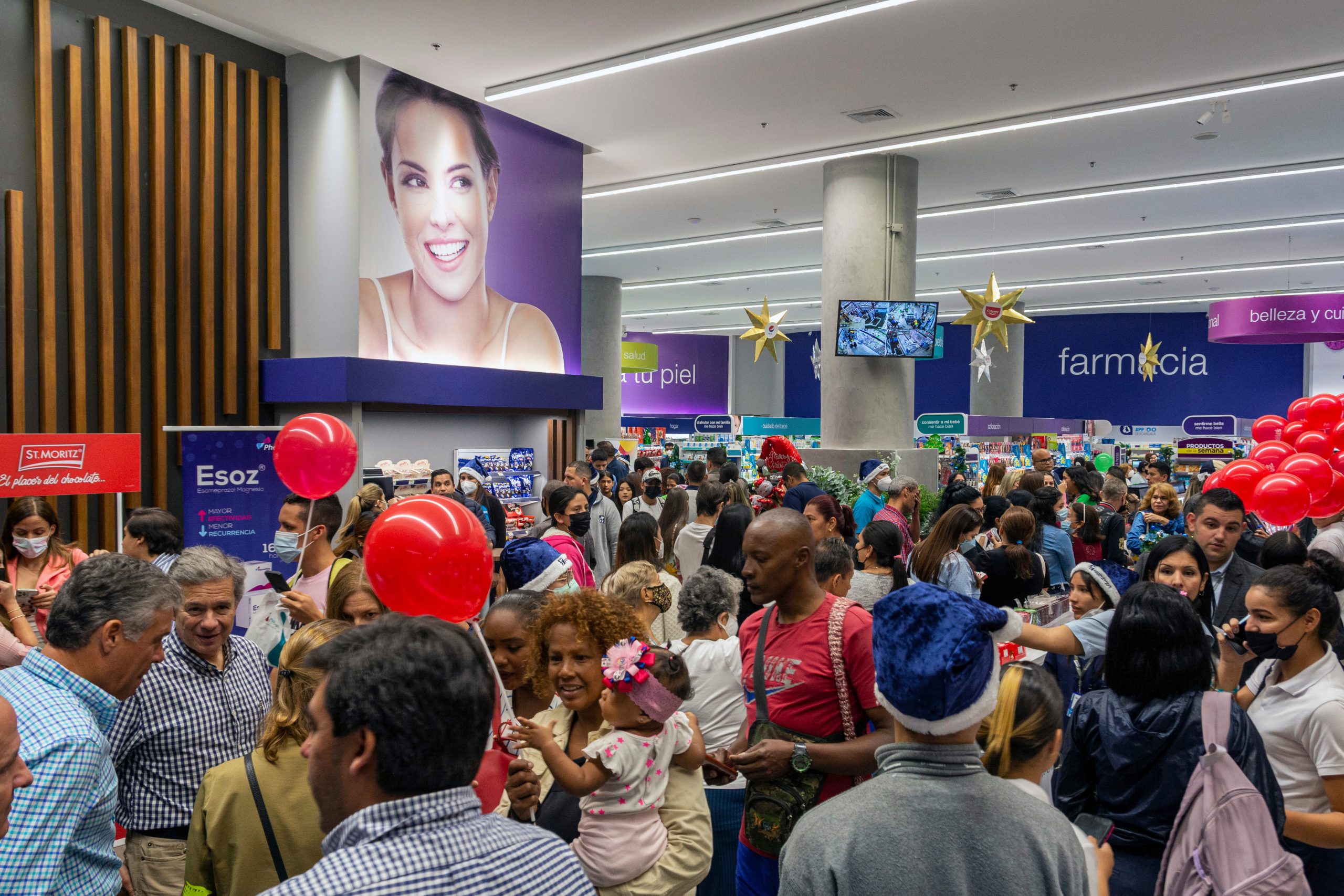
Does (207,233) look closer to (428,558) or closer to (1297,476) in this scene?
(428,558)

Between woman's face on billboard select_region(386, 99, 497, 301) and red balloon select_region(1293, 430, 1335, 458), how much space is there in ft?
22.8

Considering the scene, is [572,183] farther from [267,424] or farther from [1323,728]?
[1323,728]

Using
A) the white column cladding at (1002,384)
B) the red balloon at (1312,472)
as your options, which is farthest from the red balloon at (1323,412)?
the white column cladding at (1002,384)

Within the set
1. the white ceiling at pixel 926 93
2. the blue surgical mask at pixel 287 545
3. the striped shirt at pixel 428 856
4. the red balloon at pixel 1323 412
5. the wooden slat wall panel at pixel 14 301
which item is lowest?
the blue surgical mask at pixel 287 545

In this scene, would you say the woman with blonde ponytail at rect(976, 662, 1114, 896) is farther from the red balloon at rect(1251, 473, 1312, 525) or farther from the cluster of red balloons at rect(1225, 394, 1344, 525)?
the red balloon at rect(1251, 473, 1312, 525)

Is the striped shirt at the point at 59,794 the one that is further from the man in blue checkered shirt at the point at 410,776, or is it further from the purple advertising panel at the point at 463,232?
the purple advertising panel at the point at 463,232

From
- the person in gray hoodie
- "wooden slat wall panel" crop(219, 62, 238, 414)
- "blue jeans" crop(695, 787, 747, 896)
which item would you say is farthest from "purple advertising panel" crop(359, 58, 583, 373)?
the person in gray hoodie

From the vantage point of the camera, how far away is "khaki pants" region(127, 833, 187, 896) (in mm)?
2391

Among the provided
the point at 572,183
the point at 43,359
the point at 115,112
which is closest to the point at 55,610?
the point at 43,359

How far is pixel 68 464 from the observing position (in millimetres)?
5035

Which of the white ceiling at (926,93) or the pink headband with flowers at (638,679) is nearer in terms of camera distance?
the pink headband with flowers at (638,679)

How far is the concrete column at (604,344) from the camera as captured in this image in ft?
63.1

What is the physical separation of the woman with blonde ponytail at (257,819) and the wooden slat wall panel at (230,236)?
613 cm

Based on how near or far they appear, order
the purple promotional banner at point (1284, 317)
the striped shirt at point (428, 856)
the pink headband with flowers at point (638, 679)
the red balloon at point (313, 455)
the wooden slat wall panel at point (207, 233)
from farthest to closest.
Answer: the purple promotional banner at point (1284, 317)
the wooden slat wall panel at point (207, 233)
the red balloon at point (313, 455)
the pink headband with flowers at point (638, 679)
the striped shirt at point (428, 856)
